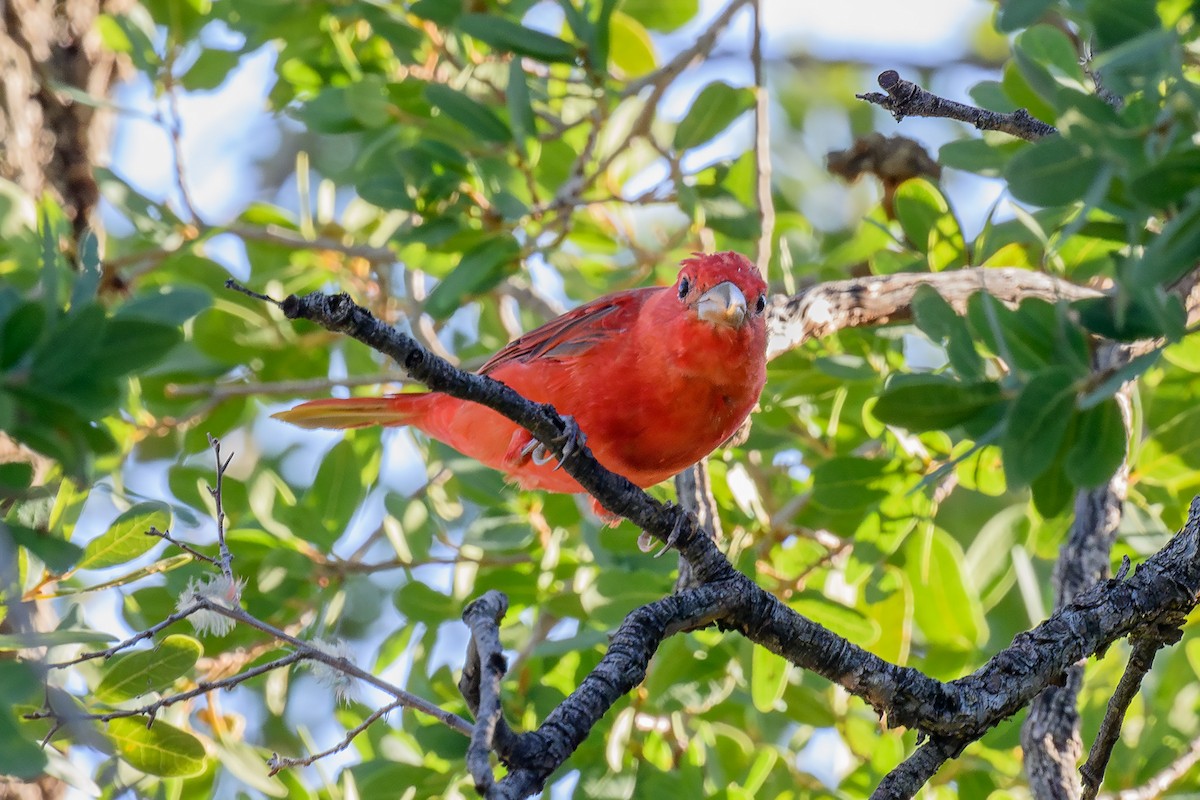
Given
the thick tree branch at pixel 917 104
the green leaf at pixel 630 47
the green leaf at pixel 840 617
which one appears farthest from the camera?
the green leaf at pixel 630 47

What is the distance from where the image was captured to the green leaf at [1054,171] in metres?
1.96

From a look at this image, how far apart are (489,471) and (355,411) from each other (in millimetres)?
601

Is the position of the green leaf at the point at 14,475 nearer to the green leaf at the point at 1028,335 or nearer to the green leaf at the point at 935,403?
the green leaf at the point at 935,403

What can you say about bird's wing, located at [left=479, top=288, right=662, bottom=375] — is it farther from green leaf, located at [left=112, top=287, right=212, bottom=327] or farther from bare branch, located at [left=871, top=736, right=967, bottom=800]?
bare branch, located at [left=871, top=736, right=967, bottom=800]

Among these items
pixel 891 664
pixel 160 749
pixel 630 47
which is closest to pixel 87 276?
pixel 160 749

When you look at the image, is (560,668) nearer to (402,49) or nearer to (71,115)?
(402,49)

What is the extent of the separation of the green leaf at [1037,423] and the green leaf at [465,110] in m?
2.67

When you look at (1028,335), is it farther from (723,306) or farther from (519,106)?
(519,106)

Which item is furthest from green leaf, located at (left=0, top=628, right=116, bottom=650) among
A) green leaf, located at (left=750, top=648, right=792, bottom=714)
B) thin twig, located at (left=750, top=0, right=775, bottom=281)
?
thin twig, located at (left=750, top=0, right=775, bottom=281)

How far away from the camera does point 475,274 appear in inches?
184

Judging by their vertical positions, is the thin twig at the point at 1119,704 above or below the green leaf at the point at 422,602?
below

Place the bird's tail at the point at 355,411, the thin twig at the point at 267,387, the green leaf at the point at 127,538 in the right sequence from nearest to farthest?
the green leaf at the point at 127,538
the bird's tail at the point at 355,411
the thin twig at the point at 267,387

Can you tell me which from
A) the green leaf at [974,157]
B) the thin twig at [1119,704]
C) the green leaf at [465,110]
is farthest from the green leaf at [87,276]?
the thin twig at [1119,704]

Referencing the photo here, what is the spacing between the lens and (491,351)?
19.5 ft
